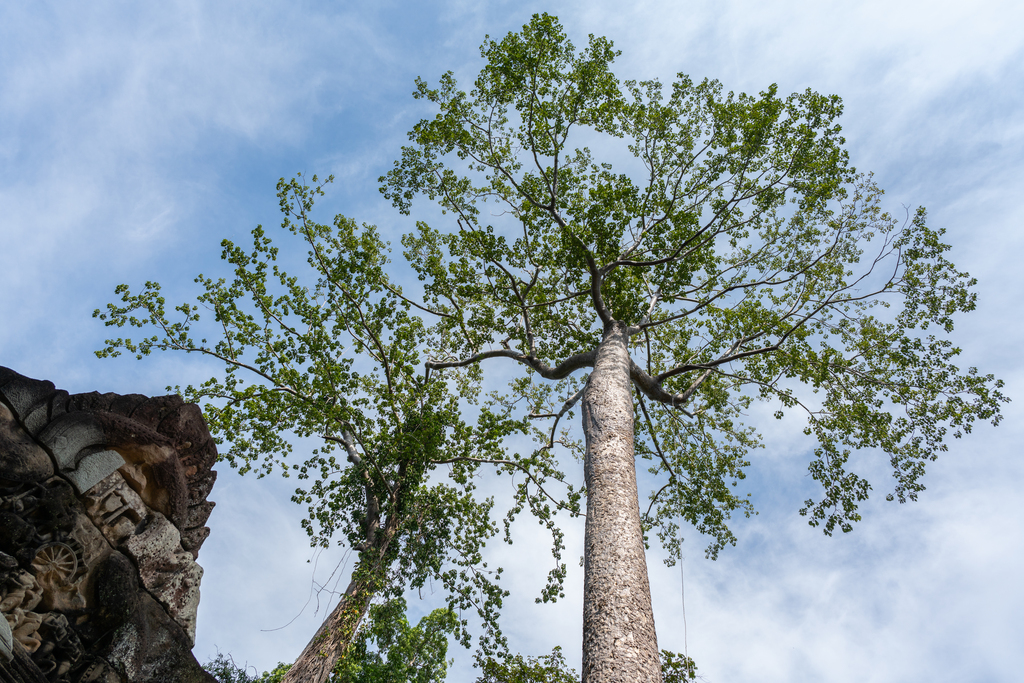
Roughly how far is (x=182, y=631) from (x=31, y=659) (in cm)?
100

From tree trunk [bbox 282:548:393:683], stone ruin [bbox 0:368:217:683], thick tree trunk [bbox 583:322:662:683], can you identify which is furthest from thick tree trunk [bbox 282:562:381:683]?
thick tree trunk [bbox 583:322:662:683]

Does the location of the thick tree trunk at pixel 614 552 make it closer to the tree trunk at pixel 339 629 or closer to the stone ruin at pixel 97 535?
the stone ruin at pixel 97 535

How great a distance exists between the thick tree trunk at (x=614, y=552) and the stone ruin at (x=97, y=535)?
3016mm

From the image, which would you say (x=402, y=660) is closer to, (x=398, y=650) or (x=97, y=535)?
(x=398, y=650)

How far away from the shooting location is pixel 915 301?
8852 mm

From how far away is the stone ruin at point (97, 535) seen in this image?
333cm

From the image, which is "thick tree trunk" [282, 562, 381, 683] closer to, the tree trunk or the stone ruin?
the tree trunk

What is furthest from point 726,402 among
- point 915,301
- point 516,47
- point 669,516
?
point 516,47

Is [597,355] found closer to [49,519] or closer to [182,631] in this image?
[182,631]

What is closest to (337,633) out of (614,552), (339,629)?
(339,629)

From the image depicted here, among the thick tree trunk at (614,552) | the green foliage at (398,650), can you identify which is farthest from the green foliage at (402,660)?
the thick tree trunk at (614,552)

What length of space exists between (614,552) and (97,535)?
4.07 metres

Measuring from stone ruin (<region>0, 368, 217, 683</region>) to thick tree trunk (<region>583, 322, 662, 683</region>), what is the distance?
3016mm

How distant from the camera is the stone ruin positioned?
10.9ft
